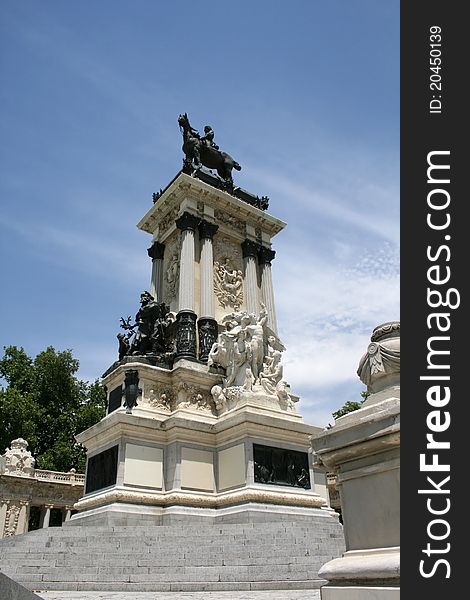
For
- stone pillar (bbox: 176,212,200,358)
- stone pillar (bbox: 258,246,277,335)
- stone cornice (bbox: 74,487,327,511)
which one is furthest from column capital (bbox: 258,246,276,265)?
stone cornice (bbox: 74,487,327,511)

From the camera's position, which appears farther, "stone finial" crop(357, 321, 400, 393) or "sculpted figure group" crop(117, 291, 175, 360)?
"sculpted figure group" crop(117, 291, 175, 360)

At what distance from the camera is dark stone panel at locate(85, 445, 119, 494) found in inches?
653

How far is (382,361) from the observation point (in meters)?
4.04

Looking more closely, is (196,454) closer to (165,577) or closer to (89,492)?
(89,492)

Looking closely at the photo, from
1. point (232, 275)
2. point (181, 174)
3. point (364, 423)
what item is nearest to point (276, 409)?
point (232, 275)

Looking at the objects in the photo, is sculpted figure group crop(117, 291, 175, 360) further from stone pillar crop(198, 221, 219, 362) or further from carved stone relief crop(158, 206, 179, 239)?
carved stone relief crop(158, 206, 179, 239)

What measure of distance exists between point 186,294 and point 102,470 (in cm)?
731

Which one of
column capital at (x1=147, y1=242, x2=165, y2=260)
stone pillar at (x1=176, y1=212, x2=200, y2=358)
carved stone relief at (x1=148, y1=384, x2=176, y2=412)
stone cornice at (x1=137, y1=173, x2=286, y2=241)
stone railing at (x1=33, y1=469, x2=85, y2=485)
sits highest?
stone cornice at (x1=137, y1=173, x2=286, y2=241)

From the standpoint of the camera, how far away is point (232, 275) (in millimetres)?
23938

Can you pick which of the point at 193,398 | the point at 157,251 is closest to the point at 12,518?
the point at 157,251

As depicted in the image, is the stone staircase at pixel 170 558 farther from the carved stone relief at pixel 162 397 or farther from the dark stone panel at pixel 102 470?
the carved stone relief at pixel 162 397

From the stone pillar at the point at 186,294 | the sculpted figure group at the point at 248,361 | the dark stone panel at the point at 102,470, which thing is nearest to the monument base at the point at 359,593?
the dark stone panel at the point at 102,470

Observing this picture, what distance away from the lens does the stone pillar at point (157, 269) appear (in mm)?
24312

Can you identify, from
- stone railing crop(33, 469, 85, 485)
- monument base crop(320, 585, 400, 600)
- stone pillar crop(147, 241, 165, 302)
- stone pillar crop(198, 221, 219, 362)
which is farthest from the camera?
stone railing crop(33, 469, 85, 485)
